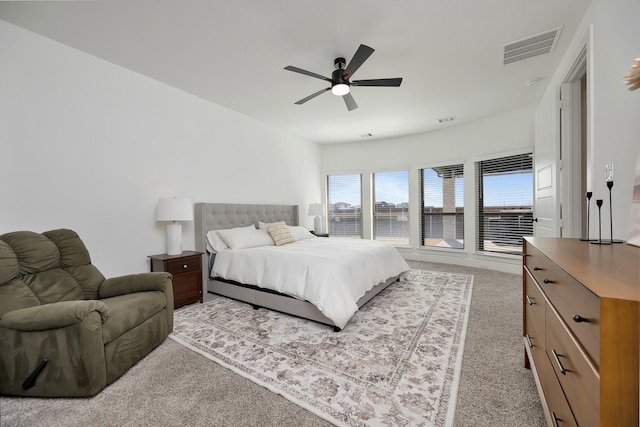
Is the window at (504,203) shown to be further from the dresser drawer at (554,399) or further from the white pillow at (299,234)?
the dresser drawer at (554,399)

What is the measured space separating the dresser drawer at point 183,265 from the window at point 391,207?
4.26 metres

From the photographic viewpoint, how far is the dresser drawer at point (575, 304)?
681mm

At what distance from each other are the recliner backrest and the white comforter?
1.37m

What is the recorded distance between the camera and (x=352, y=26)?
91.6 inches

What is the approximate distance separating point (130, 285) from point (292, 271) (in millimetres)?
1486

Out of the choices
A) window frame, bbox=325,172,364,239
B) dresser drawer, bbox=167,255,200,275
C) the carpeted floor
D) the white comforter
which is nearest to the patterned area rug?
the carpeted floor

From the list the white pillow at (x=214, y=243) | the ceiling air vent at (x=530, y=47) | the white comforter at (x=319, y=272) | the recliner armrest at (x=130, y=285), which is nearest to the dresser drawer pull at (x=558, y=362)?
the white comforter at (x=319, y=272)

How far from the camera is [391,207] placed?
6.20 meters

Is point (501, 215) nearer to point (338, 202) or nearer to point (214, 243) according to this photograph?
point (338, 202)

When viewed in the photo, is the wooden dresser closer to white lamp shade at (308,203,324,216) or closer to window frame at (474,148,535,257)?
window frame at (474,148,535,257)

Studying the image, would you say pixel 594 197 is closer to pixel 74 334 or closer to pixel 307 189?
pixel 74 334

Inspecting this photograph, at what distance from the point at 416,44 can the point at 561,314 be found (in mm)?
2624

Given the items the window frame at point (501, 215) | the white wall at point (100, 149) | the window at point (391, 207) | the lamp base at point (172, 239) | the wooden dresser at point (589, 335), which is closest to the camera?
the wooden dresser at point (589, 335)

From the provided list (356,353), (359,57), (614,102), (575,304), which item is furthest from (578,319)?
(359,57)
